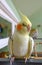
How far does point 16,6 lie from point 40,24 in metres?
1.23

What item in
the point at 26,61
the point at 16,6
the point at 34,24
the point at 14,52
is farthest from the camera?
the point at 34,24

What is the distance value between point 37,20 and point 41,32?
0.28 meters

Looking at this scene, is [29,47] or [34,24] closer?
[29,47]

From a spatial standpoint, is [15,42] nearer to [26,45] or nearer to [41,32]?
[26,45]

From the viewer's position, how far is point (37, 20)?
3516 millimetres

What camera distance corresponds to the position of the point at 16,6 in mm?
2377

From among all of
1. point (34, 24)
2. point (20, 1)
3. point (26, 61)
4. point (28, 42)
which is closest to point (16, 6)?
point (20, 1)

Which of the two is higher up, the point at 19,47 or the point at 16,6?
the point at 16,6

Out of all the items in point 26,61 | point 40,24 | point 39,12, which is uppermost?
point 39,12

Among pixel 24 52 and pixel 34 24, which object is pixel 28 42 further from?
pixel 34 24

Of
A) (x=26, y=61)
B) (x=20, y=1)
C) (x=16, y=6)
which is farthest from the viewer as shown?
(x=16, y=6)

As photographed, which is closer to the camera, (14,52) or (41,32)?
(14,52)

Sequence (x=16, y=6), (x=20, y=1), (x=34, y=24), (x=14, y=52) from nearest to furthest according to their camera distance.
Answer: (x=14, y=52), (x=20, y=1), (x=16, y=6), (x=34, y=24)

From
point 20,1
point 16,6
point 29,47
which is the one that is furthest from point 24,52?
point 16,6
